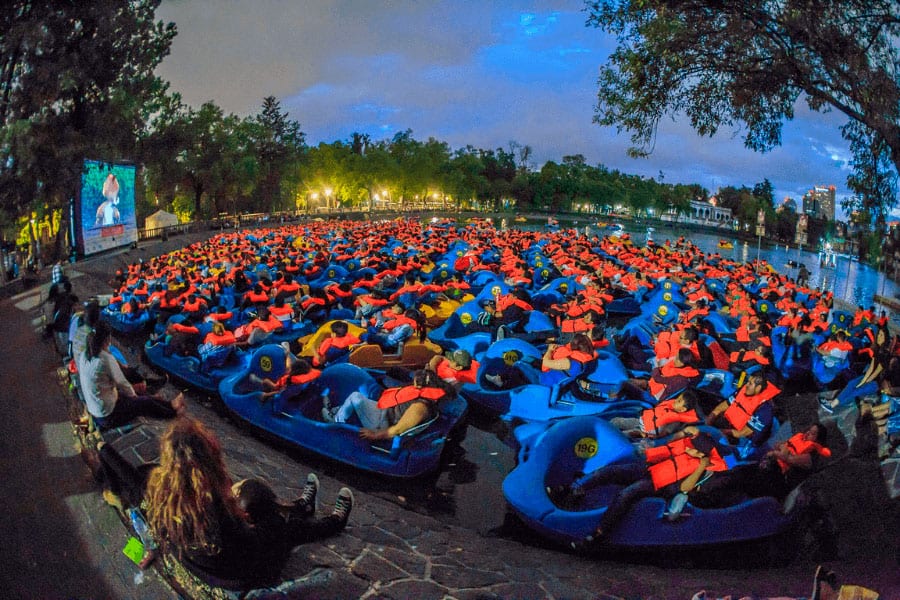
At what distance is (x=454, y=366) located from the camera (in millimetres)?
8898

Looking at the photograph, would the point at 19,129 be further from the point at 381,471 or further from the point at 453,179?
the point at 453,179

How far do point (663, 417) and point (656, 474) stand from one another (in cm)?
144

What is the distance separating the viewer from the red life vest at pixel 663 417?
6633 millimetres

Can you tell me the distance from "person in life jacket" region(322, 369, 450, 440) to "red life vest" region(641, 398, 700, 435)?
2.56m

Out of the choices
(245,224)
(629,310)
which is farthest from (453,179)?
(629,310)

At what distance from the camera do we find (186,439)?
2.89 meters

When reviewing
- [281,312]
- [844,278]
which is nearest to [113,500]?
[281,312]

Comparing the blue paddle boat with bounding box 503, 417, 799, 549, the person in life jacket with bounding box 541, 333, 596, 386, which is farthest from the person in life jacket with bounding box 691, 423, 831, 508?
the person in life jacket with bounding box 541, 333, 596, 386

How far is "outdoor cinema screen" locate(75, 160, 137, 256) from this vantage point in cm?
2308

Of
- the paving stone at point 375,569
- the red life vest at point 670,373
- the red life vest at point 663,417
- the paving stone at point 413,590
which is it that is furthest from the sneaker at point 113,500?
the red life vest at point 670,373

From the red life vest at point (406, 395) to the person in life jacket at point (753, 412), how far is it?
362 cm

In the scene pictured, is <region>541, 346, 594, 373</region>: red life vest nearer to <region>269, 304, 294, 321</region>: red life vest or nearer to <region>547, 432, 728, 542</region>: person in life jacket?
<region>547, 432, 728, 542</region>: person in life jacket

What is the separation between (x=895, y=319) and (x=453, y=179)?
253ft

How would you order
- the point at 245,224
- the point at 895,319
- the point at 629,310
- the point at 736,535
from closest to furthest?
1. the point at 736,535
2. the point at 895,319
3. the point at 629,310
4. the point at 245,224
